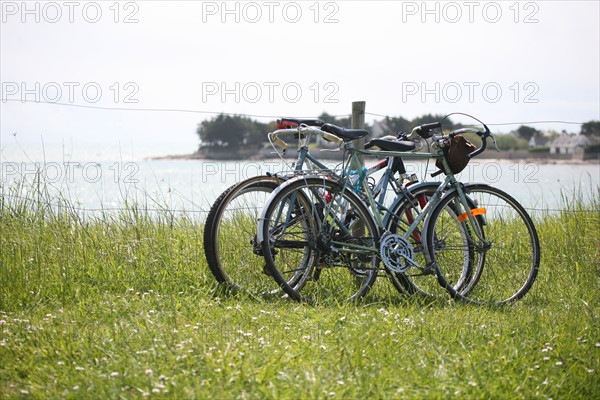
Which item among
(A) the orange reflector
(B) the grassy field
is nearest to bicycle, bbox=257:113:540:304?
(A) the orange reflector

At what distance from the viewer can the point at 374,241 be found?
208 inches

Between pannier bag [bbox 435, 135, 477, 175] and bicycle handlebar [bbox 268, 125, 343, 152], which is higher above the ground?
bicycle handlebar [bbox 268, 125, 343, 152]

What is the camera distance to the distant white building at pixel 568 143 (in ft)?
57.2

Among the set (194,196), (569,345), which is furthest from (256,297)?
(194,196)

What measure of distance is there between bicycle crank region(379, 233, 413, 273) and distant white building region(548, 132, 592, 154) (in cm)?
1193

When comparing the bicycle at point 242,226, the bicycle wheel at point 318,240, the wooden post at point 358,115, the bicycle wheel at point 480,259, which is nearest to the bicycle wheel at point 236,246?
the bicycle at point 242,226

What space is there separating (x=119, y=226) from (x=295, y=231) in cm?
208

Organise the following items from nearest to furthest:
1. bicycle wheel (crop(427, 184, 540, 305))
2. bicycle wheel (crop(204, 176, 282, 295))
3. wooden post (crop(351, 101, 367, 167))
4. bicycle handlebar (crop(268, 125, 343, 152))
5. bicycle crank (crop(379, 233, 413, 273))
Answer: bicycle wheel (crop(204, 176, 282, 295)) → bicycle handlebar (crop(268, 125, 343, 152)) → bicycle crank (crop(379, 233, 413, 273)) → bicycle wheel (crop(427, 184, 540, 305)) → wooden post (crop(351, 101, 367, 167))

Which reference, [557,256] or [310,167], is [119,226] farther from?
[557,256]

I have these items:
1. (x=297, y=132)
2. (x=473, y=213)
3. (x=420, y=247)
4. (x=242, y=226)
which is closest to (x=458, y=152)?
(x=473, y=213)

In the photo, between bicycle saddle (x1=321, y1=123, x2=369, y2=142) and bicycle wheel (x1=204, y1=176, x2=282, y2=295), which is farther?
bicycle saddle (x1=321, y1=123, x2=369, y2=142)

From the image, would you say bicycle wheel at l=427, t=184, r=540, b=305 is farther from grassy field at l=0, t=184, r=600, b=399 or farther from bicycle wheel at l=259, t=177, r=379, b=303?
bicycle wheel at l=259, t=177, r=379, b=303

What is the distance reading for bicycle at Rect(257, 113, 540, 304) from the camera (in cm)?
513

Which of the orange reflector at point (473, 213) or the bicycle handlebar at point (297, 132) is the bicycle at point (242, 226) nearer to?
the bicycle handlebar at point (297, 132)
